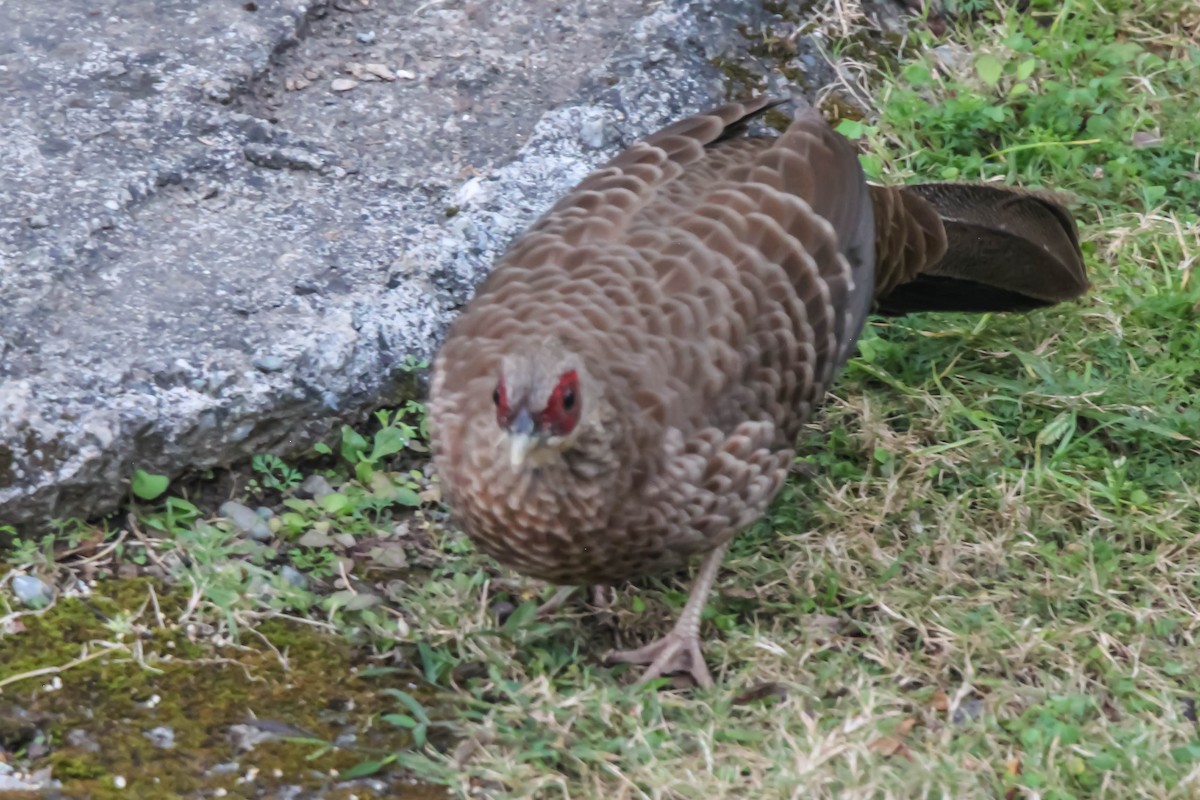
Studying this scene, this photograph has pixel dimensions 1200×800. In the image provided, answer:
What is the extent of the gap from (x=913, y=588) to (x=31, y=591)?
2.17 meters

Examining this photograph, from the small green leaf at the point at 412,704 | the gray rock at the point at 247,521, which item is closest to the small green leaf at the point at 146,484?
the gray rock at the point at 247,521

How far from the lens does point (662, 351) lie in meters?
3.63

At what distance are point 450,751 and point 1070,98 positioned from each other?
3369 millimetres

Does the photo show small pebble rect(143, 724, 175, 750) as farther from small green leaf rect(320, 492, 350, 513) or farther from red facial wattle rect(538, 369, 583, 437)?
red facial wattle rect(538, 369, 583, 437)

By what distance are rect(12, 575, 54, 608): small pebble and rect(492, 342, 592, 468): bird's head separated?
1244mm

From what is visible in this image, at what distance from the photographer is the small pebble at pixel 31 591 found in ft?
12.3

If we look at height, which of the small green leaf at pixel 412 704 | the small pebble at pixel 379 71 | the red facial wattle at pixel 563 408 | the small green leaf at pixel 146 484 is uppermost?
the red facial wattle at pixel 563 408

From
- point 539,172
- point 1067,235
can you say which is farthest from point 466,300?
point 1067,235

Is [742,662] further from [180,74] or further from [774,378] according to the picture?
[180,74]

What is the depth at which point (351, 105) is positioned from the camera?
514cm

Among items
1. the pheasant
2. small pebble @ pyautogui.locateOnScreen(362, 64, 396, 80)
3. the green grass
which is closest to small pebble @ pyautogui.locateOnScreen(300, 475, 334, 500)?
the green grass

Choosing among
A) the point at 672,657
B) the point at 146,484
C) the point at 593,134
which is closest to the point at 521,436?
the point at 672,657

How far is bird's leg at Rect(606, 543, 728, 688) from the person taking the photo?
12.5ft

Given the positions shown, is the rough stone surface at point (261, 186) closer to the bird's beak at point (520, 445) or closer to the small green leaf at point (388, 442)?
the small green leaf at point (388, 442)
